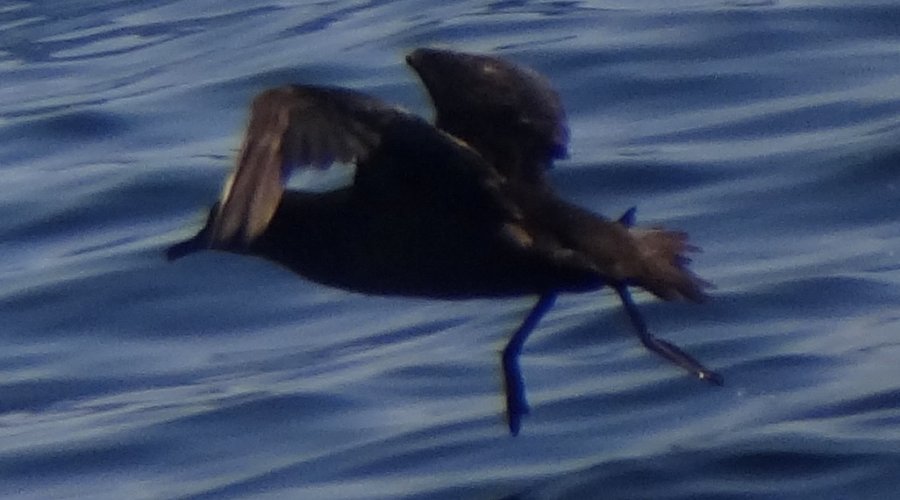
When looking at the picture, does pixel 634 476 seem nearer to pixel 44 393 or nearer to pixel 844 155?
pixel 44 393

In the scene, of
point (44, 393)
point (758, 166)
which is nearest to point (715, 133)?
point (758, 166)

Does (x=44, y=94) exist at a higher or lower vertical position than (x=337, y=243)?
lower

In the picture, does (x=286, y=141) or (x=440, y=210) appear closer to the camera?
(x=286, y=141)

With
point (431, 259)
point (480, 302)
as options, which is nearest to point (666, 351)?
point (431, 259)

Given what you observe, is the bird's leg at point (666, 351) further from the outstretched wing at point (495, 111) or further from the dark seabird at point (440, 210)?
the outstretched wing at point (495, 111)

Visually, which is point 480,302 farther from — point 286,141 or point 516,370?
point 286,141

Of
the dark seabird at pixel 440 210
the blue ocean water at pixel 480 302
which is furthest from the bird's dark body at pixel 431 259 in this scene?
the blue ocean water at pixel 480 302

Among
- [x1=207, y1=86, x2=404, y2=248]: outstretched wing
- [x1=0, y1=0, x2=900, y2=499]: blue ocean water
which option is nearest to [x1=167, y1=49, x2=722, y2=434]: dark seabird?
[x1=207, y1=86, x2=404, y2=248]: outstretched wing
